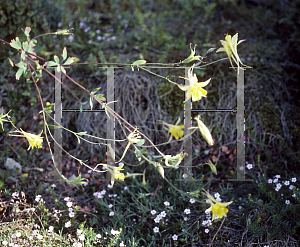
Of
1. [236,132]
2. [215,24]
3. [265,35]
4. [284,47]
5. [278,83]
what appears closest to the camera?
[236,132]

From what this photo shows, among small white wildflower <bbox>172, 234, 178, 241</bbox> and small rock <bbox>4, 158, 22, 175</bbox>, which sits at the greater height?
small rock <bbox>4, 158, 22, 175</bbox>

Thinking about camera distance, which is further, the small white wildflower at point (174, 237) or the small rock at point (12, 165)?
the small rock at point (12, 165)

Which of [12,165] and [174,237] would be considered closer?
[174,237]

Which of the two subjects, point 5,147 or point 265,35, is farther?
point 265,35

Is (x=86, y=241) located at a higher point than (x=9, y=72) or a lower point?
lower

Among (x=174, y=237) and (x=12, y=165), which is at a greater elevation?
(x=12, y=165)

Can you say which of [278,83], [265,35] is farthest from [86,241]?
[265,35]

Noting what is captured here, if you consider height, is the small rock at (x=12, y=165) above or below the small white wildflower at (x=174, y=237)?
above

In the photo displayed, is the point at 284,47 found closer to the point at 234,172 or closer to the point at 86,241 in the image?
the point at 234,172

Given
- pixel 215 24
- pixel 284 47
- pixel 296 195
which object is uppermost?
pixel 215 24

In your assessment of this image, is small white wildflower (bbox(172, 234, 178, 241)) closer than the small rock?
Yes

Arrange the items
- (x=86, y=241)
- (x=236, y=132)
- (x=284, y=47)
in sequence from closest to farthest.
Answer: (x=86, y=241)
(x=236, y=132)
(x=284, y=47)

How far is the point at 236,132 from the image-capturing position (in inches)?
92.1

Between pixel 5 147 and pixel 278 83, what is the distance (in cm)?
222
